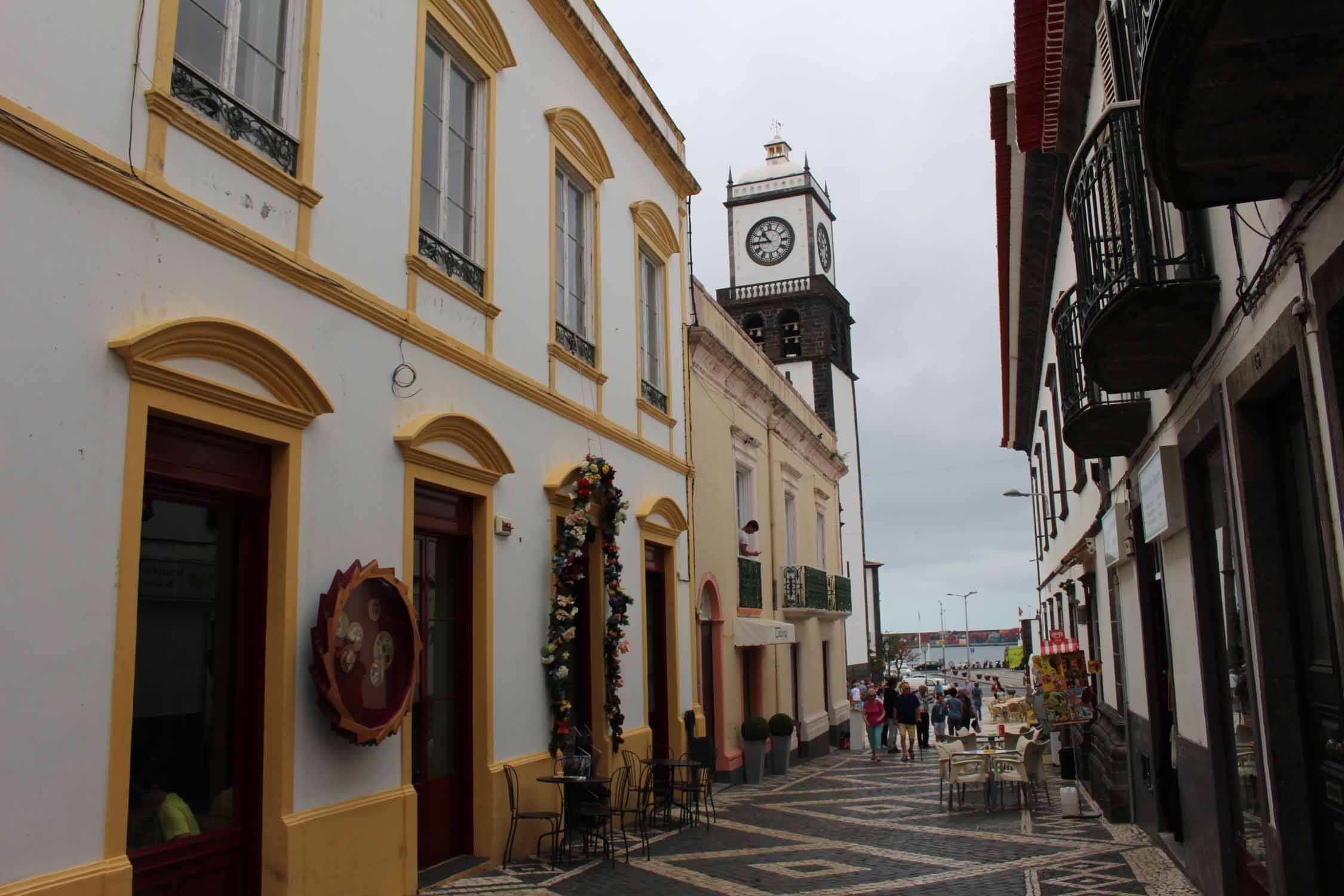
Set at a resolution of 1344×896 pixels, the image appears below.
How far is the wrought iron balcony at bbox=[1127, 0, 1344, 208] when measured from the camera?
3578mm

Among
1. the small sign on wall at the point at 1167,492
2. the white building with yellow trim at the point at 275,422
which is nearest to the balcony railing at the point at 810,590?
the white building with yellow trim at the point at 275,422

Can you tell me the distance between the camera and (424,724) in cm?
865

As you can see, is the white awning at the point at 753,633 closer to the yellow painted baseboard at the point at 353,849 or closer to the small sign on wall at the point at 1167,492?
the small sign on wall at the point at 1167,492

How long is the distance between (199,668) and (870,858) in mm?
6670

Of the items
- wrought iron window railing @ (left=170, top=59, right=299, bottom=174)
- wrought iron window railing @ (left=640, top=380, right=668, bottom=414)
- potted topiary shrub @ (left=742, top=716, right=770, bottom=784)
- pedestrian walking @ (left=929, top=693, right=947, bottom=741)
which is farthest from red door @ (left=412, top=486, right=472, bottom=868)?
pedestrian walking @ (left=929, top=693, right=947, bottom=741)

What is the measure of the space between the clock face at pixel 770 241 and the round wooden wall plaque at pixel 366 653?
41.2 m

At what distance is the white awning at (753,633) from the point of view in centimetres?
1764

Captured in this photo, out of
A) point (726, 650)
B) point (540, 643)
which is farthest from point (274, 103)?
point (726, 650)

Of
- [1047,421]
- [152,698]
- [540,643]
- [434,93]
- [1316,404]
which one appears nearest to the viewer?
[1316,404]

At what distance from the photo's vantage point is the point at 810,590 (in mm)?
22750

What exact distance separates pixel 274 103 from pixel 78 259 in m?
2.22

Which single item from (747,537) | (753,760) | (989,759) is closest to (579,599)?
(989,759)

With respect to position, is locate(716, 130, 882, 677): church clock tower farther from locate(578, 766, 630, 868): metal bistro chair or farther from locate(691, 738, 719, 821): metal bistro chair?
locate(578, 766, 630, 868): metal bistro chair

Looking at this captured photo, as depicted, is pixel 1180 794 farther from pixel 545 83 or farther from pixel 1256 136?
pixel 545 83
